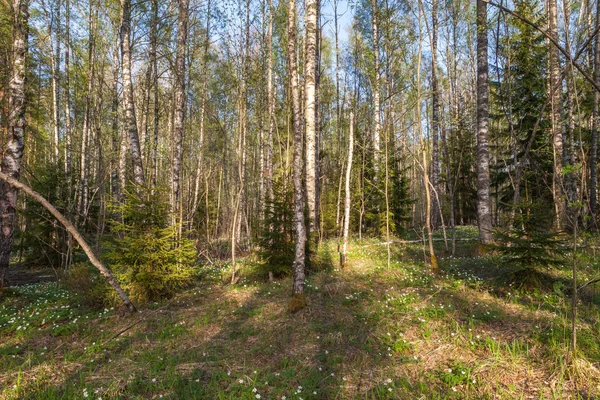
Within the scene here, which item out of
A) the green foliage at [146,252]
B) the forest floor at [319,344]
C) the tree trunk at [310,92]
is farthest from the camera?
the tree trunk at [310,92]

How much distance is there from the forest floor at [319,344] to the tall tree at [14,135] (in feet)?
4.99

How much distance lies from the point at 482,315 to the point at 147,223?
26.3 feet

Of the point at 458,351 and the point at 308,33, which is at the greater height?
the point at 308,33

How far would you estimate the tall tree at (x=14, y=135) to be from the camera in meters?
7.59

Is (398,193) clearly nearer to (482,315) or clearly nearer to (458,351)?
(482,315)

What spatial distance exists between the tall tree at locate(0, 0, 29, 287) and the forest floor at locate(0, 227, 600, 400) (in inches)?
59.9

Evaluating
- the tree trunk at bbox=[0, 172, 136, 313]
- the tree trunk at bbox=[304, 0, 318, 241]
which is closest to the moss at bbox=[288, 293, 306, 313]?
the tree trunk at bbox=[304, 0, 318, 241]

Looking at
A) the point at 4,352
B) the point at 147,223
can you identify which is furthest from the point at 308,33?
the point at 4,352

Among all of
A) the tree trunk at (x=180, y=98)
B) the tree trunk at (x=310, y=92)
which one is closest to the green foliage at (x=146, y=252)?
the tree trunk at (x=180, y=98)

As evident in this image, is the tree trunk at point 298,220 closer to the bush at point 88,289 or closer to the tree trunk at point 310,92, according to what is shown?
the tree trunk at point 310,92

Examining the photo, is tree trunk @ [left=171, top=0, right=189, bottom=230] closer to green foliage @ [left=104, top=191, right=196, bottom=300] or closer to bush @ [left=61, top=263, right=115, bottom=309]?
green foliage @ [left=104, top=191, right=196, bottom=300]

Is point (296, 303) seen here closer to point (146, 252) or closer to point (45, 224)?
point (146, 252)

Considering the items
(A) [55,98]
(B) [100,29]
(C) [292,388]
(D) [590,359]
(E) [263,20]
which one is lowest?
(C) [292,388]

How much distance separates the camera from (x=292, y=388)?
4.07m
